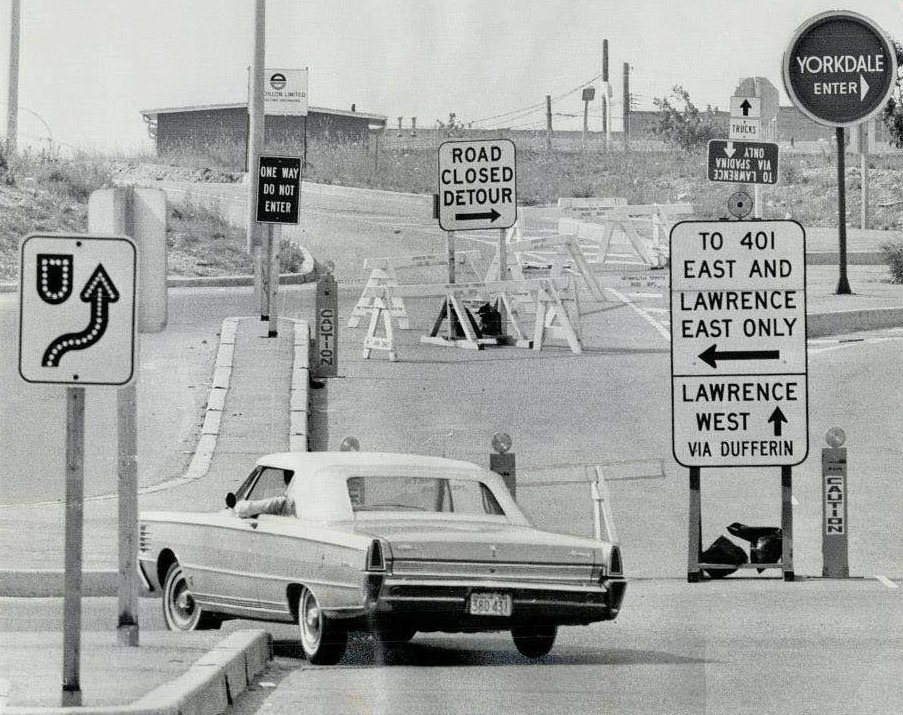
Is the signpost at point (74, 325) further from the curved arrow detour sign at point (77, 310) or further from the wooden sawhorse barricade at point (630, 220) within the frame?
the wooden sawhorse barricade at point (630, 220)

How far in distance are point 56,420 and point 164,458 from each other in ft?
8.45

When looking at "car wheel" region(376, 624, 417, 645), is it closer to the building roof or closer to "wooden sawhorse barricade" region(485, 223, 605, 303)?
"wooden sawhorse barricade" region(485, 223, 605, 303)

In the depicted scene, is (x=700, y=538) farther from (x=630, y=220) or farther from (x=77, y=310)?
(x=630, y=220)

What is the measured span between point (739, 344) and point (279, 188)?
11257 mm

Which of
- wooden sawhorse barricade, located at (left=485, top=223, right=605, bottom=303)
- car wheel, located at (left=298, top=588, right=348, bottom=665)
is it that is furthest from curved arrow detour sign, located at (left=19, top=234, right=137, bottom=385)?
wooden sawhorse barricade, located at (left=485, top=223, right=605, bottom=303)

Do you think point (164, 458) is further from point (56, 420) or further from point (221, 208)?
point (221, 208)

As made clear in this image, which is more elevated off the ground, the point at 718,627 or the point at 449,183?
the point at 449,183

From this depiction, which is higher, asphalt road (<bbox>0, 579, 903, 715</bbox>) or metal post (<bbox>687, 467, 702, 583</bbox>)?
metal post (<bbox>687, 467, 702, 583</bbox>)

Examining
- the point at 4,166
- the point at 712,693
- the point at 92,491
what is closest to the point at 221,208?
the point at 4,166

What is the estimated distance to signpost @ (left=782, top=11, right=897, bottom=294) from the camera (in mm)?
26500

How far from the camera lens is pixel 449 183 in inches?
916

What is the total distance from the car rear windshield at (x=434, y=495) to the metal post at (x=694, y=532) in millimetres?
3432

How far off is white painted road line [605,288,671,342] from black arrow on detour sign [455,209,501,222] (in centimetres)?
582

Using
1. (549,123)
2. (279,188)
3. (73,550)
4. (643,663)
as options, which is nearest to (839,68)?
(279,188)
